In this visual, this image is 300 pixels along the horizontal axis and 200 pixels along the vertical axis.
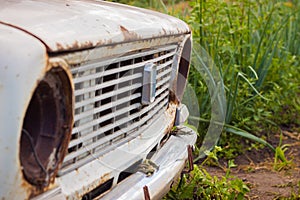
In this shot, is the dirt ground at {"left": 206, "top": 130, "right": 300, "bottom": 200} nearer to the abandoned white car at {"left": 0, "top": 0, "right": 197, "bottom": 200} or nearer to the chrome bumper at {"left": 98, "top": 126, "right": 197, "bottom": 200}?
the chrome bumper at {"left": 98, "top": 126, "right": 197, "bottom": 200}

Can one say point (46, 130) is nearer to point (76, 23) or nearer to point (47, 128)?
point (47, 128)

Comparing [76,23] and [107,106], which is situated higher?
[76,23]

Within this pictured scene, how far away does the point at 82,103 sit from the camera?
1598 mm

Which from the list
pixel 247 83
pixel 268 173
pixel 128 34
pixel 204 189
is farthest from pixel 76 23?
pixel 247 83

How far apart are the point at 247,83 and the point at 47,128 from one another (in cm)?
254

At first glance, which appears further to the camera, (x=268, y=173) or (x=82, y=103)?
(x=268, y=173)

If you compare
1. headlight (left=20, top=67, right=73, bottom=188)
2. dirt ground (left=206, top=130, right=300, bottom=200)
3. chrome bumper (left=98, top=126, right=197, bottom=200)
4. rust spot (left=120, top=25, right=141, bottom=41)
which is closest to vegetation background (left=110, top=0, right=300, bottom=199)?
dirt ground (left=206, top=130, right=300, bottom=200)

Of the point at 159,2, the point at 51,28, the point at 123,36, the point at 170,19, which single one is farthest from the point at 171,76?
the point at 159,2

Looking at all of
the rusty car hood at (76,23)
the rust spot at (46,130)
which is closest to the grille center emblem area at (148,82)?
the rusty car hood at (76,23)

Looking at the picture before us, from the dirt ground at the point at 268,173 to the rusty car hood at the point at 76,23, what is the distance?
A: 137 cm

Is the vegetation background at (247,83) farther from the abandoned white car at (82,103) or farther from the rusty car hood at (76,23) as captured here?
the rusty car hood at (76,23)

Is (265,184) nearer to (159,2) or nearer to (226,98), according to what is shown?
(226,98)

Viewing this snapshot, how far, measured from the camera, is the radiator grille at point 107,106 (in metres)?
1.60

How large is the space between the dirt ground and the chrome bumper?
852mm
